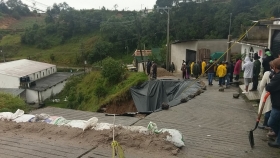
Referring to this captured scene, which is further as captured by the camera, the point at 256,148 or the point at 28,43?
the point at 28,43

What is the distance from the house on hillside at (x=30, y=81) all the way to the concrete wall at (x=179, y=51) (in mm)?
16580

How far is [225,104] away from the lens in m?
9.02

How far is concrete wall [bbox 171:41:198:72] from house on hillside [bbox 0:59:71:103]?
16580 millimetres

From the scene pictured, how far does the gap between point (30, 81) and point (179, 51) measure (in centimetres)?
1989

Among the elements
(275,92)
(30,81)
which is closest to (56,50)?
(30,81)

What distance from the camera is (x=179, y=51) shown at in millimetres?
27719

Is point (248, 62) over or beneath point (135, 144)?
over

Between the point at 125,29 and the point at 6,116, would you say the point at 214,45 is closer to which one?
the point at 6,116

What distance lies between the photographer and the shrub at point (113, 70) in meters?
18.7

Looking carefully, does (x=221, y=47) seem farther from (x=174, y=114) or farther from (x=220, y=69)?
(x=174, y=114)

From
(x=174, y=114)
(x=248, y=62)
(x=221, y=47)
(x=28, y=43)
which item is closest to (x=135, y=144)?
(x=174, y=114)

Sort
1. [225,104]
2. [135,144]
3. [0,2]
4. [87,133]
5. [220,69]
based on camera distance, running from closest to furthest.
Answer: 1. [135,144]
2. [87,133]
3. [225,104]
4. [220,69]
5. [0,2]

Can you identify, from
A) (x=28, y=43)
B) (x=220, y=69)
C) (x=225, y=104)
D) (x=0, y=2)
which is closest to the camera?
(x=225, y=104)

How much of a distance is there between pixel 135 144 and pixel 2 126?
126 inches
